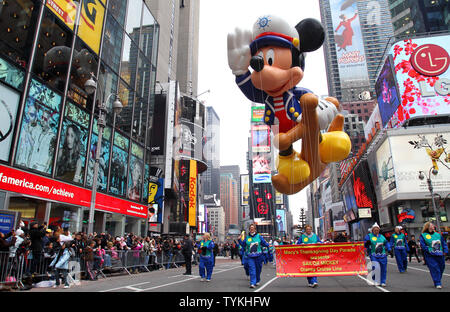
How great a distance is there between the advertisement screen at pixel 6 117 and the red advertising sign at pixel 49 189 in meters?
0.98

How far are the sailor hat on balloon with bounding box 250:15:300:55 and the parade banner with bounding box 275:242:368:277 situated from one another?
5.81m

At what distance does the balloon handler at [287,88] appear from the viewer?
6.83m

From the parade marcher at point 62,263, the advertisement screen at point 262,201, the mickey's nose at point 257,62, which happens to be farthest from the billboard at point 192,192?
the advertisement screen at point 262,201

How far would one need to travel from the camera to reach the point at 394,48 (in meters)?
42.7

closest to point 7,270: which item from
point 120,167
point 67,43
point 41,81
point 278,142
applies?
point 278,142

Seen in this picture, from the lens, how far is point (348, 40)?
96125 millimetres

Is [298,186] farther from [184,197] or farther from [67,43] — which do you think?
[184,197]

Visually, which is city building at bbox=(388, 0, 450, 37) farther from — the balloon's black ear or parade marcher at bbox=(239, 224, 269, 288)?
parade marcher at bbox=(239, 224, 269, 288)

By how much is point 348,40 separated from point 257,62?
10195cm

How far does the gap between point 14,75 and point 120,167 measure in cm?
1277

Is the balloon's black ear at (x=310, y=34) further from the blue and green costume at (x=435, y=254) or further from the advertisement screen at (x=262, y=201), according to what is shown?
the advertisement screen at (x=262, y=201)

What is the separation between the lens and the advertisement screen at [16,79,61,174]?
16.8 meters

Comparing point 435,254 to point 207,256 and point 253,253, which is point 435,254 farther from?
point 207,256

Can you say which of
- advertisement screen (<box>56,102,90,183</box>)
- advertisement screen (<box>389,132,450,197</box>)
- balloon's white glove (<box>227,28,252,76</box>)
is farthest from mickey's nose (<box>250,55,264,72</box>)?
advertisement screen (<box>389,132,450,197</box>)
